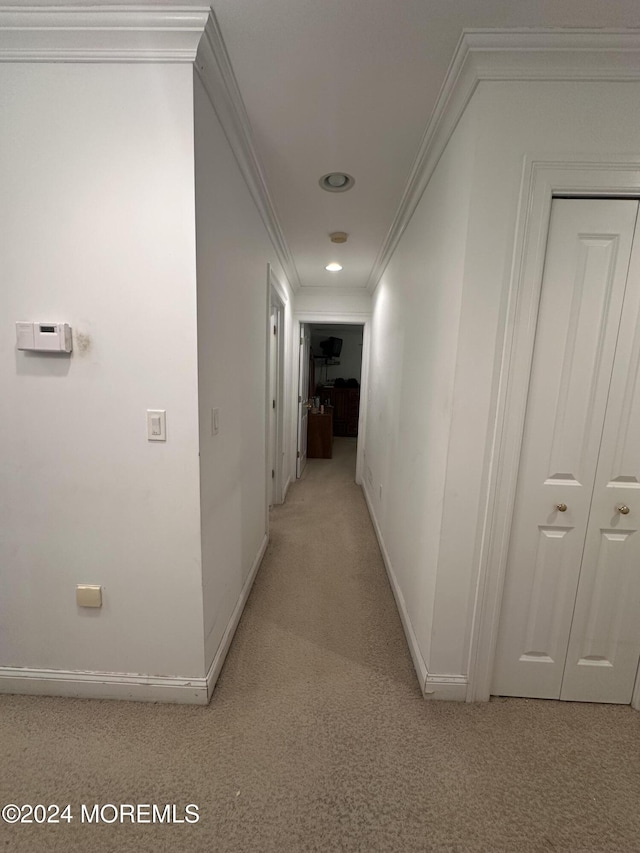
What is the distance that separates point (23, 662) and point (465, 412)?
2103 millimetres

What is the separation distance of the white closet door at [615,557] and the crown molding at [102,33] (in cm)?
169

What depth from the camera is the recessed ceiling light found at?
183 cm

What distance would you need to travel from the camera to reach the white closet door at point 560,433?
3.91 ft

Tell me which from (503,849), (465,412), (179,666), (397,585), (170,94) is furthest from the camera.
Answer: (397,585)

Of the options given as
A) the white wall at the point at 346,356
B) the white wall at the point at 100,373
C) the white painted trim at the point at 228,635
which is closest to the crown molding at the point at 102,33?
the white wall at the point at 100,373

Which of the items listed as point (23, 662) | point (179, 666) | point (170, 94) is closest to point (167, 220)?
point (170, 94)

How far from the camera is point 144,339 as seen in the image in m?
1.21

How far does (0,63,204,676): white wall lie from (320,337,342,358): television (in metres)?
6.10

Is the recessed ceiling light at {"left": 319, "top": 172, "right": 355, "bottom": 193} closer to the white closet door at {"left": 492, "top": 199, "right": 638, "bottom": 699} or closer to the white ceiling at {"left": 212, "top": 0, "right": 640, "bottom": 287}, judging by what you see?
the white ceiling at {"left": 212, "top": 0, "right": 640, "bottom": 287}

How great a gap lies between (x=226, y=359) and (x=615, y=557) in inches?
73.3

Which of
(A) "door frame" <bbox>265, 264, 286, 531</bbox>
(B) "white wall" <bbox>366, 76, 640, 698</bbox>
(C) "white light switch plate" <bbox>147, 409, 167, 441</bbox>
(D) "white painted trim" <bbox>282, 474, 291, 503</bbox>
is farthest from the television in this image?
(C) "white light switch plate" <bbox>147, 409, 167, 441</bbox>

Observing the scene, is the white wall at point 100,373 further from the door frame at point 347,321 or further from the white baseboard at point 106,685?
the door frame at point 347,321

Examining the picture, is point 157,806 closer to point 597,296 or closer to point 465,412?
point 465,412

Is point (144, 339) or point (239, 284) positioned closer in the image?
point (144, 339)
